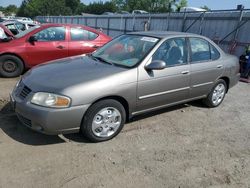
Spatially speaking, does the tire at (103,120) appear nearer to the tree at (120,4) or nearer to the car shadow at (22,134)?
the car shadow at (22,134)

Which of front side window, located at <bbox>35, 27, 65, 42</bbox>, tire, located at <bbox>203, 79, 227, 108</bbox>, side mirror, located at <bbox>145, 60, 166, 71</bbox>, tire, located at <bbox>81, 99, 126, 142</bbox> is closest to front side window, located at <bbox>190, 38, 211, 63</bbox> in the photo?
A: tire, located at <bbox>203, 79, 227, 108</bbox>

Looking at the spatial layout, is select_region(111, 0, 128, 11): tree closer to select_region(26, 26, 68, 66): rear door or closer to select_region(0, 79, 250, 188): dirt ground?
select_region(26, 26, 68, 66): rear door

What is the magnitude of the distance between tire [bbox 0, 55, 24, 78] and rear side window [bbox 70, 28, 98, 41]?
5.06 ft

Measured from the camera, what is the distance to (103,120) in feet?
13.1

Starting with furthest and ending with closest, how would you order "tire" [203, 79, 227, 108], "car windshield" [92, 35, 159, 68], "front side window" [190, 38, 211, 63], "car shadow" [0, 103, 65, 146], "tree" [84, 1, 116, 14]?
1. "tree" [84, 1, 116, 14]
2. "tire" [203, 79, 227, 108]
3. "front side window" [190, 38, 211, 63]
4. "car windshield" [92, 35, 159, 68]
5. "car shadow" [0, 103, 65, 146]

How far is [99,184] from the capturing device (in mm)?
3143

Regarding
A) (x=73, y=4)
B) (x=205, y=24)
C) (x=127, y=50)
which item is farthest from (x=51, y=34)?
(x=73, y=4)

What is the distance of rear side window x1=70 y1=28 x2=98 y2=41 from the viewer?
782cm

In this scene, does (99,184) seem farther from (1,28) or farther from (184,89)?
(1,28)

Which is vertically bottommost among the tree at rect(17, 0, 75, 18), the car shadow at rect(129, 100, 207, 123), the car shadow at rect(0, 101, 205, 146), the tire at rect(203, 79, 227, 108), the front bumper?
the tree at rect(17, 0, 75, 18)

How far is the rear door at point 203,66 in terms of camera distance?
5.14 meters

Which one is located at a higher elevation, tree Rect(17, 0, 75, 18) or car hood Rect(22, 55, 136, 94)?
car hood Rect(22, 55, 136, 94)

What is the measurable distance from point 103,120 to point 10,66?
170 inches

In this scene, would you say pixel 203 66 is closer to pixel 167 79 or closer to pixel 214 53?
pixel 214 53
